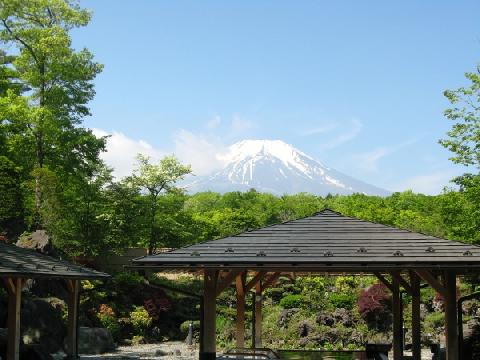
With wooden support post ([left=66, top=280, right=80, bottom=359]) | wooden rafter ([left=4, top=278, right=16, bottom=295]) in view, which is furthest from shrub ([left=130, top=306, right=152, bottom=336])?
wooden rafter ([left=4, top=278, right=16, bottom=295])

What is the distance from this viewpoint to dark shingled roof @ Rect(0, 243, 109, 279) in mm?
12876

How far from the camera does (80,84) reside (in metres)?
29.6

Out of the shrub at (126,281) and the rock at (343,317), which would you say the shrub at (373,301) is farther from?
the shrub at (126,281)

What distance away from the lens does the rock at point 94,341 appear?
20.9 meters

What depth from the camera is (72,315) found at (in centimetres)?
1717

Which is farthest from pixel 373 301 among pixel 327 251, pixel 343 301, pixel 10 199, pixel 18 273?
pixel 18 273

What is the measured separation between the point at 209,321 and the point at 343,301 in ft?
54.6

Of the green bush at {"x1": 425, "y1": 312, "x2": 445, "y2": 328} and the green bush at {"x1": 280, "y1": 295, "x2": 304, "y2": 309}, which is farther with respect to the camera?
the green bush at {"x1": 280, "y1": 295, "x2": 304, "y2": 309}

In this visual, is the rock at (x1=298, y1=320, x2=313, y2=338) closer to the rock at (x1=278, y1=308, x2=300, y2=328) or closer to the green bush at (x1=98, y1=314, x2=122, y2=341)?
the rock at (x1=278, y1=308, x2=300, y2=328)

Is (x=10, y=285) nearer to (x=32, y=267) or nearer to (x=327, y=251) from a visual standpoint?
(x=32, y=267)

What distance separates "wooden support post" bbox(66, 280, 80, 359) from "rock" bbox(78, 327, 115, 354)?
3.36 metres

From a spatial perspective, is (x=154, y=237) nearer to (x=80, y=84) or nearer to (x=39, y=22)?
(x=80, y=84)

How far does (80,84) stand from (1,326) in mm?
13988

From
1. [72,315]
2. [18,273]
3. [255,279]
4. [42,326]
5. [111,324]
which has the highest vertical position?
[18,273]
